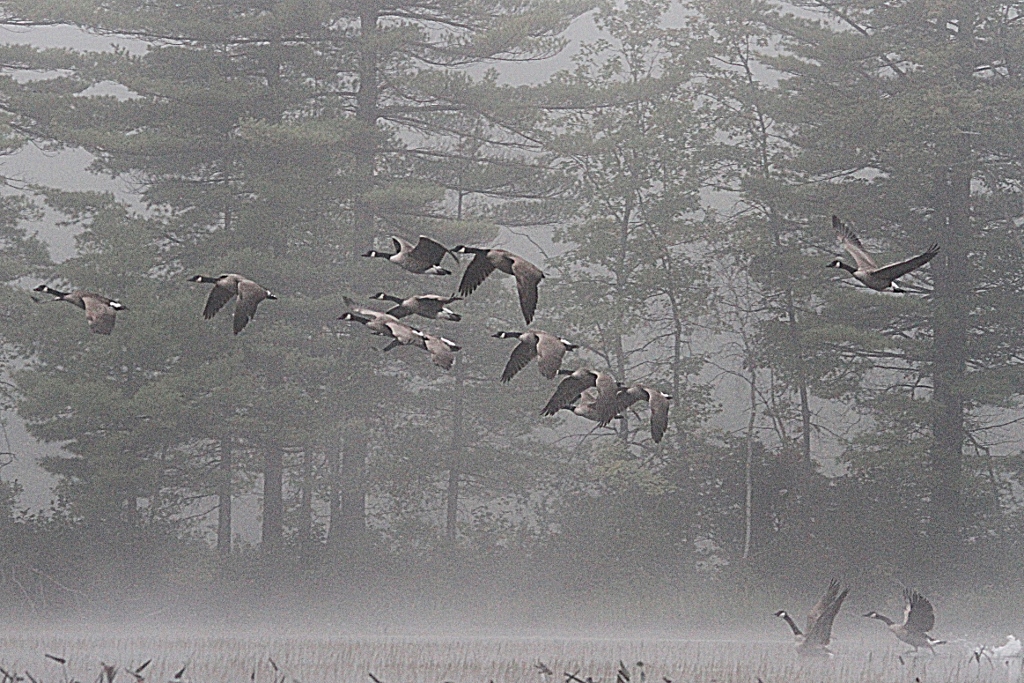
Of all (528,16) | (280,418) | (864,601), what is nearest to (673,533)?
(864,601)

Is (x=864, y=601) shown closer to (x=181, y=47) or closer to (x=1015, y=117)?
(x=1015, y=117)

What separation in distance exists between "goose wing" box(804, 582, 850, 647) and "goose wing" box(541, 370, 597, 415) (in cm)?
418

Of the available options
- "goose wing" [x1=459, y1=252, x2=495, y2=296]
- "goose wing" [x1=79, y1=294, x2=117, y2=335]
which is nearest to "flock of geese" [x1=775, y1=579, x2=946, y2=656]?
"goose wing" [x1=459, y1=252, x2=495, y2=296]

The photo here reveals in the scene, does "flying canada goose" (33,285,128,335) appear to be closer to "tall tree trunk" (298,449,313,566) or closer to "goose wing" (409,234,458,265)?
"goose wing" (409,234,458,265)

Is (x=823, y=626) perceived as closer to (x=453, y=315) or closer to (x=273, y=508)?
(x=453, y=315)

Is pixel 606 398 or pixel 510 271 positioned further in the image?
pixel 606 398

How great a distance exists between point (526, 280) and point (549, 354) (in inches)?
20.2

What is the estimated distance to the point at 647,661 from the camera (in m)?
12.8

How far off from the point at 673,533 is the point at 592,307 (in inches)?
101

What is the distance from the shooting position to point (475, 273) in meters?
6.40

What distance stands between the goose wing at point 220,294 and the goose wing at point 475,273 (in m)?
1.17

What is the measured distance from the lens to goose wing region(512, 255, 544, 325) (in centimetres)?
627

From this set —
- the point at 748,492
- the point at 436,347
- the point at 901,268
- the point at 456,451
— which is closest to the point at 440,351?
the point at 436,347

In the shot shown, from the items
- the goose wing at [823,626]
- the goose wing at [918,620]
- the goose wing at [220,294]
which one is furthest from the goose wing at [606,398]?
the goose wing at [918,620]
